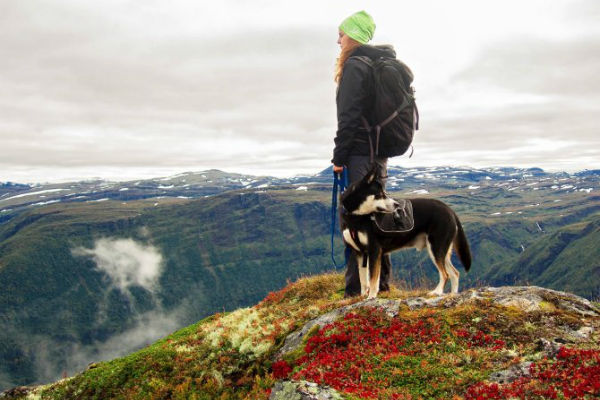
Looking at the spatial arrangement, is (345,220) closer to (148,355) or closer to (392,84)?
(392,84)

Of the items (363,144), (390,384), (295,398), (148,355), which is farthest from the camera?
(363,144)

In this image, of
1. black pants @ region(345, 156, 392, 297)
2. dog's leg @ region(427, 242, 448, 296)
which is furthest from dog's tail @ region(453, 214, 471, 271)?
black pants @ region(345, 156, 392, 297)

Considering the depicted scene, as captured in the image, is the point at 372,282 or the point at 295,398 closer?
the point at 295,398

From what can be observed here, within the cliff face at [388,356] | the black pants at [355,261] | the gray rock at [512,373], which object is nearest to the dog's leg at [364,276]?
the cliff face at [388,356]

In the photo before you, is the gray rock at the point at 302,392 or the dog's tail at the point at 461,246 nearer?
the gray rock at the point at 302,392

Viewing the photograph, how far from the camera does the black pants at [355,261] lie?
1065cm

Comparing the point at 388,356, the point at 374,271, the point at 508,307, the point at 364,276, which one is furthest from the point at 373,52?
the point at 388,356

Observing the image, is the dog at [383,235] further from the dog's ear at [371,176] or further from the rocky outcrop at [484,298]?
the rocky outcrop at [484,298]

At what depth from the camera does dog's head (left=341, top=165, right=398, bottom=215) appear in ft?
31.0

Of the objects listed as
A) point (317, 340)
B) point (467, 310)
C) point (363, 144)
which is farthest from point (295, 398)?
point (363, 144)

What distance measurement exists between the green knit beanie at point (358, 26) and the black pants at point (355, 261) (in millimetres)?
3285

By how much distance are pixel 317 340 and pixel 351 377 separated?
5.42 ft

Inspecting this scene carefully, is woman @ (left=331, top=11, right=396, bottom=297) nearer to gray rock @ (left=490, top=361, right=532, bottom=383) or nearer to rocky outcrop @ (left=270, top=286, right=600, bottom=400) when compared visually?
rocky outcrop @ (left=270, top=286, right=600, bottom=400)

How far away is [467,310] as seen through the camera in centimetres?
791
